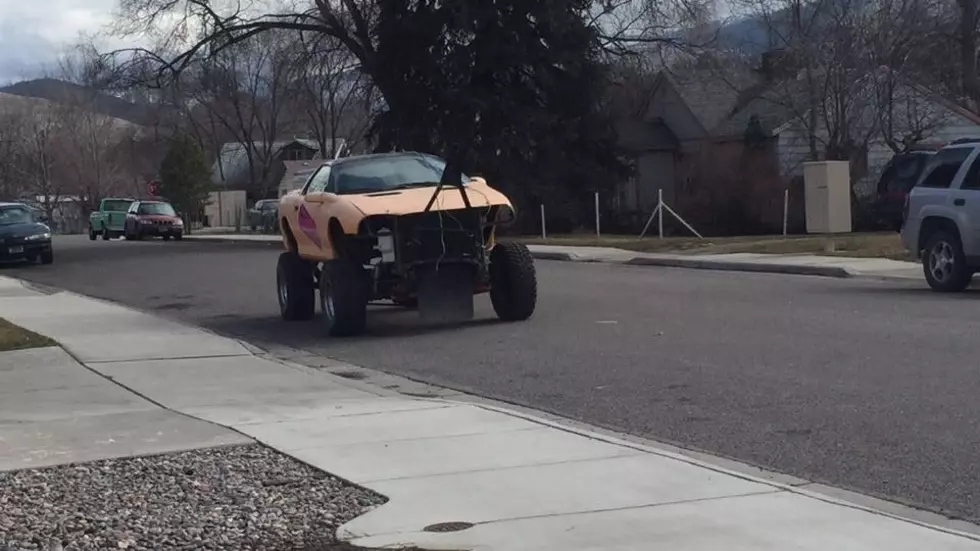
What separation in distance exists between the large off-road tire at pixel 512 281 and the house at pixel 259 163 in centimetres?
6595

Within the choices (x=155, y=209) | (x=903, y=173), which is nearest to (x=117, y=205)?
(x=155, y=209)

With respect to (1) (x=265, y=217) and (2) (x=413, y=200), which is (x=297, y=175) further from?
(2) (x=413, y=200)

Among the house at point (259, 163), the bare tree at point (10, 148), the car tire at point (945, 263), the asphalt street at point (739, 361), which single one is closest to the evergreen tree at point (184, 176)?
the house at point (259, 163)

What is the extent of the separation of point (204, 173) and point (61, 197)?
128 feet

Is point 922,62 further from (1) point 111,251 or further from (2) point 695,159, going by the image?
(1) point 111,251

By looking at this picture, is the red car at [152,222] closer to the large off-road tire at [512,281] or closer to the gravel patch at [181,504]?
the large off-road tire at [512,281]

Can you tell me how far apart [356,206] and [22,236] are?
890 inches

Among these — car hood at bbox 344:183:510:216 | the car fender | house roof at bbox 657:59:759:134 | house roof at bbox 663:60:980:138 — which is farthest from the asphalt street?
house roof at bbox 657:59:759:134

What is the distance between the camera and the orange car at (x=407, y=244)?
48.6 ft

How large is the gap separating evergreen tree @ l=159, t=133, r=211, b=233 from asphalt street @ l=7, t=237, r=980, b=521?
43153 mm

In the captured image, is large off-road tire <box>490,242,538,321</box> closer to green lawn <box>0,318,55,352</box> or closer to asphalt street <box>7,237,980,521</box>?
asphalt street <box>7,237,980,521</box>

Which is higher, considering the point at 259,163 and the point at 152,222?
the point at 259,163

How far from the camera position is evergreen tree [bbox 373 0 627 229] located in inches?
1561

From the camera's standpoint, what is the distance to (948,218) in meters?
17.9
